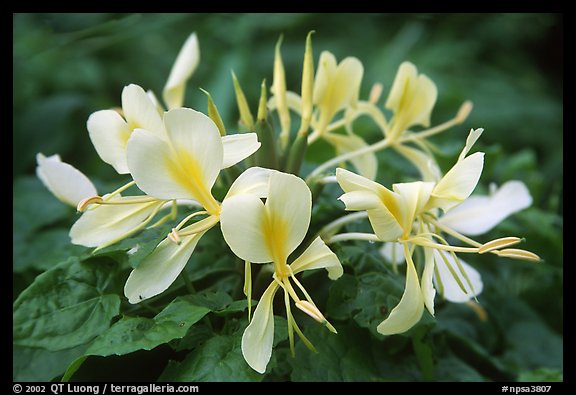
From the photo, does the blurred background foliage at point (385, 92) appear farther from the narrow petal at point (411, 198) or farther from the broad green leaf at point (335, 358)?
the narrow petal at point (411, 198)

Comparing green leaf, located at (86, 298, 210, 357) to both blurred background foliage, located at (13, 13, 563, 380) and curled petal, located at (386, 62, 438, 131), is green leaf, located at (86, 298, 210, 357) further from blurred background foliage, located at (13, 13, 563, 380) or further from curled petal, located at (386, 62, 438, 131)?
curled petal, located at (386, 62, 438, 131)

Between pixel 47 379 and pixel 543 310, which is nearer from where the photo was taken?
pixel 47 379

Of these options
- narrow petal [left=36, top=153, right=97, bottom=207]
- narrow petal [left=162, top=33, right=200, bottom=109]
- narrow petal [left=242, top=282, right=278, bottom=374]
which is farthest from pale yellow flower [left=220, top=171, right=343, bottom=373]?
narrow petal [left=162, top=33, right=200, bottom=109]

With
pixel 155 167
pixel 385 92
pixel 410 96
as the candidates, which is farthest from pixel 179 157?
pixel 385 92
